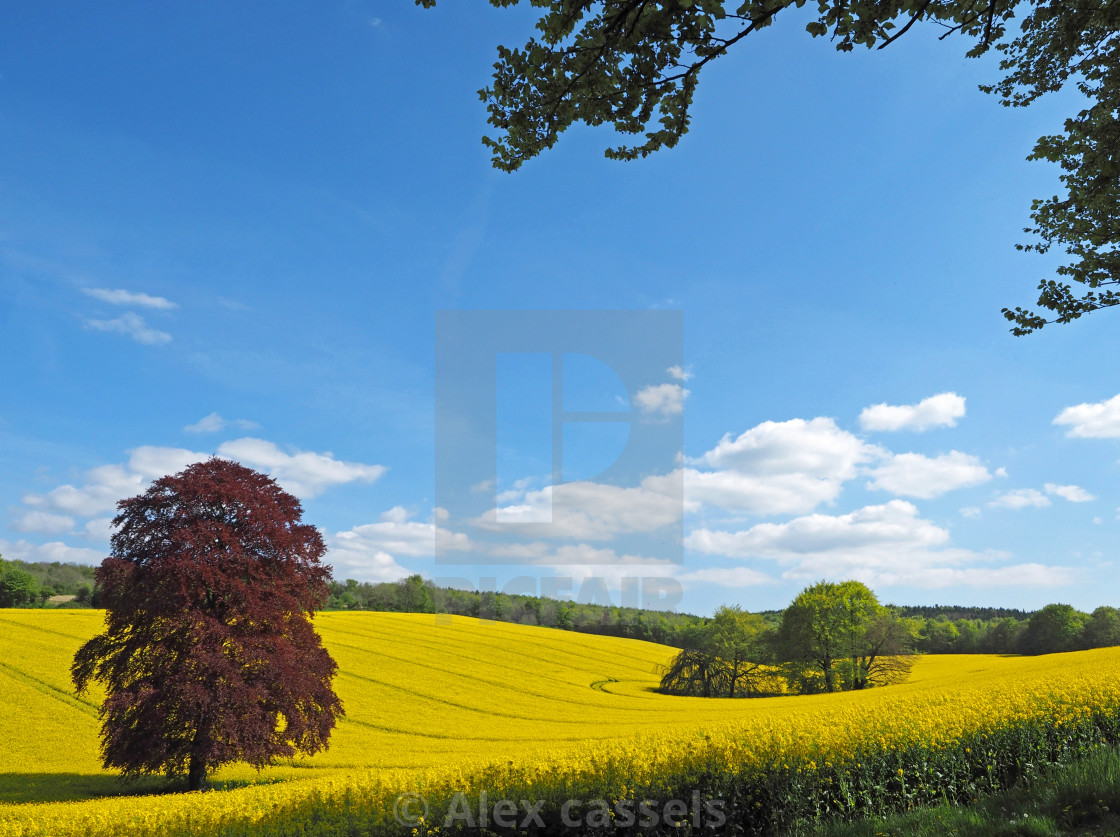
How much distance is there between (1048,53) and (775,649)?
176 feet

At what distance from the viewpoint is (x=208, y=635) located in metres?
16.6

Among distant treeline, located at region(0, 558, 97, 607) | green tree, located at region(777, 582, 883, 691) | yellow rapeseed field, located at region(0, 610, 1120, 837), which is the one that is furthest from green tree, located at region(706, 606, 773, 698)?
distant treeline, located at region(0, 558, 97, 607)

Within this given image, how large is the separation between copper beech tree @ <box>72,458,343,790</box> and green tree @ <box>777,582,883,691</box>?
151ft

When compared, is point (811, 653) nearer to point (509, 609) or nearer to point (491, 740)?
point (491, 740)

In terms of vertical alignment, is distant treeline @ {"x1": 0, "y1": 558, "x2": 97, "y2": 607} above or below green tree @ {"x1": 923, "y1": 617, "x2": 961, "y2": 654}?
above

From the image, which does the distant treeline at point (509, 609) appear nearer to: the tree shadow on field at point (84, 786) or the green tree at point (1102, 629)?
the green tree at point (1102, 629)

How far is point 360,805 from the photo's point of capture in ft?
32.4

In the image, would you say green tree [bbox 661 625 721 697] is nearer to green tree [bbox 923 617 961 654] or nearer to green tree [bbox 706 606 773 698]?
green tree [bbox 706 606 773 698]

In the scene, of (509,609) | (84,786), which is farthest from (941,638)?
(84,786)

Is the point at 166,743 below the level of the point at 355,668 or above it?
above

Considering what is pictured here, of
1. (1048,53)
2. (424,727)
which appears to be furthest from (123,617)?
(1048,53)

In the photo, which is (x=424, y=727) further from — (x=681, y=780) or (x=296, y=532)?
(x=681, y=780)

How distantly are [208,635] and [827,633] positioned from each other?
165 ft

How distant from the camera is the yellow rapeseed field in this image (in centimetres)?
1000
